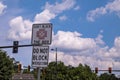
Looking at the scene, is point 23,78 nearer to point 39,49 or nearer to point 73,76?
point 39,49

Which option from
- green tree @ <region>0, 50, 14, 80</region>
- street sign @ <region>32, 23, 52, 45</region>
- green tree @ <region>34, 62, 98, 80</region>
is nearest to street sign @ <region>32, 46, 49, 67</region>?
street sign @ <region>32, 23, 52, 45</region>

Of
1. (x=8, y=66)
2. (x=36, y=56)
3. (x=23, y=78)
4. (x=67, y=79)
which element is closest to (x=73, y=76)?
(x=67, y=79)

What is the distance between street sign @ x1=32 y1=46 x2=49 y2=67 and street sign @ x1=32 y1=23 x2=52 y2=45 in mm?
225

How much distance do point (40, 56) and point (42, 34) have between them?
0.66 meters

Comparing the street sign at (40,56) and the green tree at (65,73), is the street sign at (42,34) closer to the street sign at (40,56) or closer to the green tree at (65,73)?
the street sign at (40,56)

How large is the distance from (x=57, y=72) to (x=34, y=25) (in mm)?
108266

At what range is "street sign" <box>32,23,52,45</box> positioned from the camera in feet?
36.3

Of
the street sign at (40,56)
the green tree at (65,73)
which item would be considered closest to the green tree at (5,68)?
the green tree at (65,73)

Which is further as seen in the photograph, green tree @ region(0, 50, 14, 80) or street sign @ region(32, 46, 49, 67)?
green tree @ region(0, 50, 14, 80)

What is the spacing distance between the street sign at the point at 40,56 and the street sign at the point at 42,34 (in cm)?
23

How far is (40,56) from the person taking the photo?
37.0ft

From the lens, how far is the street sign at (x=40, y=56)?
11242 mm

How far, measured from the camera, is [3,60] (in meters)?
89.2

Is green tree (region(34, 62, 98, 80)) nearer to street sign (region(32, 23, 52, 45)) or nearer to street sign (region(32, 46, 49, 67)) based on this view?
street sign (region(32, 46, 49, 67))
